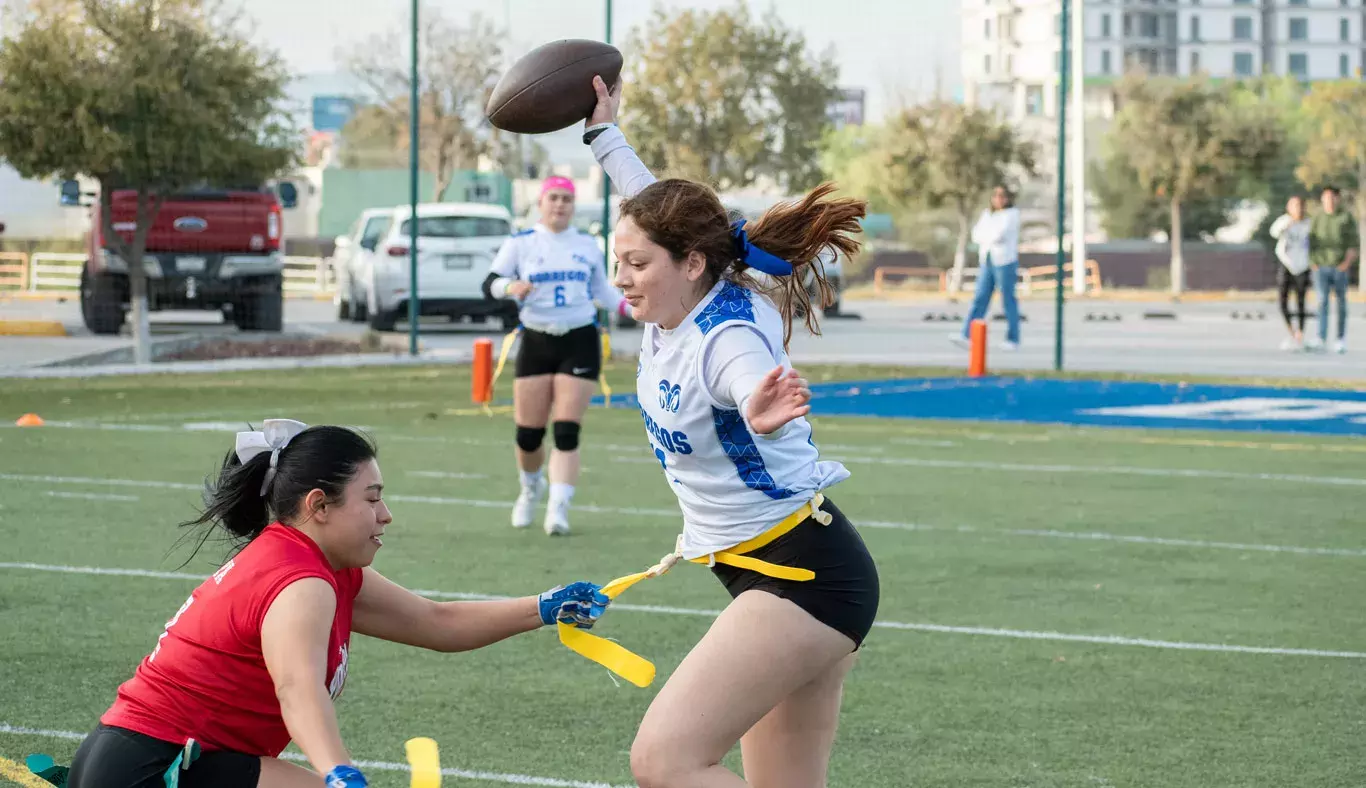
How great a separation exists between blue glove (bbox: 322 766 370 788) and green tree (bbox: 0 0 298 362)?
711 inches

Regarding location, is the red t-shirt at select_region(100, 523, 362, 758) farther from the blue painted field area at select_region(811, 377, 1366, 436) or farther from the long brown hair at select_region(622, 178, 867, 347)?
the blue painted field area at select_region(811, 377, 1366, 436)

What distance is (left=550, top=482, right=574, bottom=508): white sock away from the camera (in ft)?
33.3

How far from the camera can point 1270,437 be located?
15211mm

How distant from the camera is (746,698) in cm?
412

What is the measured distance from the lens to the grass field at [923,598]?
6.01m

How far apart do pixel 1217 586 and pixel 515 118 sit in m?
4.73

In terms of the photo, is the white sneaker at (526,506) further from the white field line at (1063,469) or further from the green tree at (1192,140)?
the green tree at (1192,140)

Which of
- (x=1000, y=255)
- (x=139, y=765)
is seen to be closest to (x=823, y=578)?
(x=139, y=765)

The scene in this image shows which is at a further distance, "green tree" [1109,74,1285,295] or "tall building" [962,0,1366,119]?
"tall building" [962,0,1366,119]

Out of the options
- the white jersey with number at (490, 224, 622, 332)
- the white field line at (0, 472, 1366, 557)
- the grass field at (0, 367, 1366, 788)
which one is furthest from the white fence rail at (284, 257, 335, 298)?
the white jersey with number at (490, 224, 622, 332)

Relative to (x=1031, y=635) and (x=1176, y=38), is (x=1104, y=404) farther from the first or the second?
(x=1176, y=38)

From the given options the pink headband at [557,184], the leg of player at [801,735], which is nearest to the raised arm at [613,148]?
the leg of player at [801,735]

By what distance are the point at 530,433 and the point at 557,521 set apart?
0.63 metres

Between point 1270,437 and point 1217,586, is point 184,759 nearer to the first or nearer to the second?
point 1217,586
